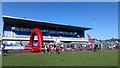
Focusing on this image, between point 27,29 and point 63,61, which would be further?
point 27,29

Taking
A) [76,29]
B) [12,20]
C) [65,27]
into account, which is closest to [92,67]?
[12,20]

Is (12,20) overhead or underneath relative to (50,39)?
overhead

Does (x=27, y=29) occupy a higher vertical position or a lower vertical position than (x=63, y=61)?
higher

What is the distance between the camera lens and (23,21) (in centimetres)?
8738

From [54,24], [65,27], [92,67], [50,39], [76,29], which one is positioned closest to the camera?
[92,67]

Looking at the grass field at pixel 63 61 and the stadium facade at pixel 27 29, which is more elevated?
the stadium facade at pixel 27 29

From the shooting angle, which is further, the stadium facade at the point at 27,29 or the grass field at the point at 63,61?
the stadium facade at the point at 27,29

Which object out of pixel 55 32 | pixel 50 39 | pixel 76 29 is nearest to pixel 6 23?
pixel 50 39

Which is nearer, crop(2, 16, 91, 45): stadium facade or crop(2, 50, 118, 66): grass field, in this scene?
crop(2, 50, 118, 66): grass field

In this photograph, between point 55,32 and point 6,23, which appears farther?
point 55,32

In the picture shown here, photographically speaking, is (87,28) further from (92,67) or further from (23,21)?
(92,67)

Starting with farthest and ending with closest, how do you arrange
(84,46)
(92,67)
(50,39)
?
(50,39), (84,46), (92,67)

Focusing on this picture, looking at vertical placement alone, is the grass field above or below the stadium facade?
below

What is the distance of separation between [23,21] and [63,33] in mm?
26065
